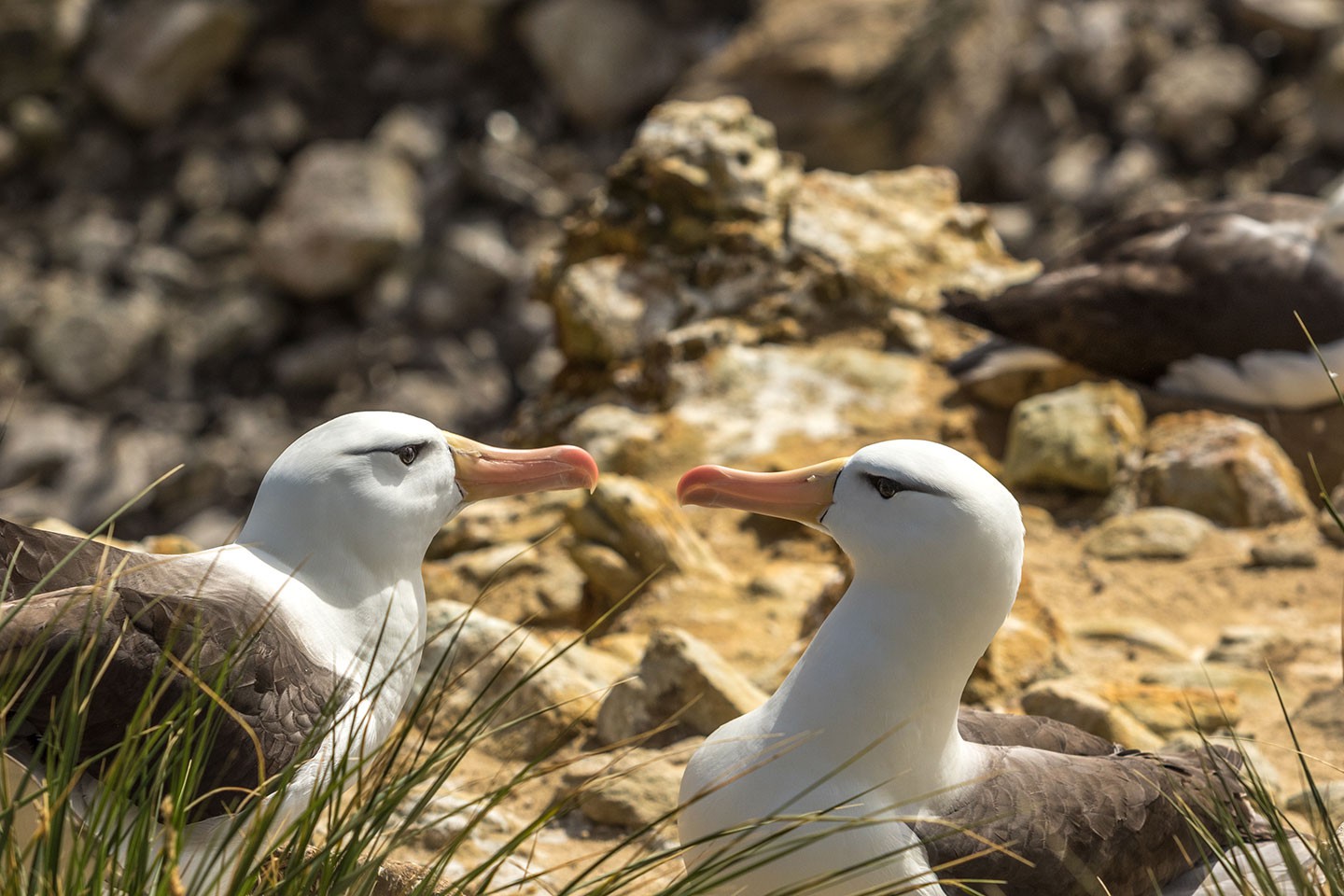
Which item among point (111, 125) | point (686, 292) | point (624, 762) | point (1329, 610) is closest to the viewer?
point (624, 762)

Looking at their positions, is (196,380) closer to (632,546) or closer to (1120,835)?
(632,546)

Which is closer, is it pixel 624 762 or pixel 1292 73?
pixel 624 762

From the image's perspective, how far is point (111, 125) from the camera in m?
19.7

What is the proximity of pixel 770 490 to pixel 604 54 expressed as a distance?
57.5 feet

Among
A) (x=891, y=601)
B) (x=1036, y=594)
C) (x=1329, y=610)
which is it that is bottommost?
(x=1329, y=610)

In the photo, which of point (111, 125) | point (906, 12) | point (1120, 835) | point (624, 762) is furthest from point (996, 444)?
point (111, 125)

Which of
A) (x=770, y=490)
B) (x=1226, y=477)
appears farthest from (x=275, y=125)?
(x=770, y=490)

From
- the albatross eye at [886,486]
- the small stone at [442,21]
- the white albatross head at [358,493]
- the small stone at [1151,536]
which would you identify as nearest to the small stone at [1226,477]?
the small stone at [1151,536]

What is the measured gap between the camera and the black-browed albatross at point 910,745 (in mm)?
2750

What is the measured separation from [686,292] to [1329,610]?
3.65 metres

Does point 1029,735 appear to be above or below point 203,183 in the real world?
above

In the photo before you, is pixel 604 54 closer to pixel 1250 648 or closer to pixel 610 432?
pixel 610 432

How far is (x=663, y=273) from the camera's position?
7.76 m

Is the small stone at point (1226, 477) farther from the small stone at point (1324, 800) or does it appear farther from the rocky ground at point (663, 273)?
the small stone at point (1324, 800)
